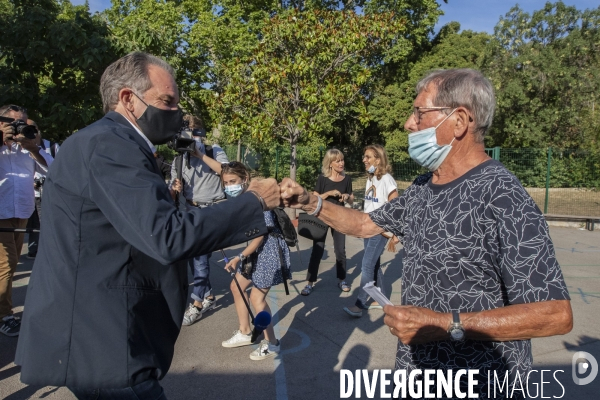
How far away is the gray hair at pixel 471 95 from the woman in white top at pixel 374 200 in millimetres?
3494

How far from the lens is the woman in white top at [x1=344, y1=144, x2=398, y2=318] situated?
5.42 metres

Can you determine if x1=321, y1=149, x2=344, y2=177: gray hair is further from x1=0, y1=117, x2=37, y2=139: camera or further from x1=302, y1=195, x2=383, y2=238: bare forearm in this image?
x1=302, y1=195, x2=383, y2=238: bare forearm

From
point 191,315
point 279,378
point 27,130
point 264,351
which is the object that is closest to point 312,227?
point 191,315

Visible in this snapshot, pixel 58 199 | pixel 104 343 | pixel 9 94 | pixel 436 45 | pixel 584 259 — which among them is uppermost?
pixel 436 45

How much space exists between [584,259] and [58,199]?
31.3 ft

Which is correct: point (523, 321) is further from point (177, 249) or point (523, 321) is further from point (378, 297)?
point (177, 249)

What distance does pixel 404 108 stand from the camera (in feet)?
81.1

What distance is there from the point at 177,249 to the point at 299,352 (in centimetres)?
324

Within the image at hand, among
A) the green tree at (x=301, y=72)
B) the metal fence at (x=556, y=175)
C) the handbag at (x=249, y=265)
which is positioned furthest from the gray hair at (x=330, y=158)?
the metal fence at (x=556, y=175)

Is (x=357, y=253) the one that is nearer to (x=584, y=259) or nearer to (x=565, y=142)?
(x=584, y=259)

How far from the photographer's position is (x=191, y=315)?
201 inches

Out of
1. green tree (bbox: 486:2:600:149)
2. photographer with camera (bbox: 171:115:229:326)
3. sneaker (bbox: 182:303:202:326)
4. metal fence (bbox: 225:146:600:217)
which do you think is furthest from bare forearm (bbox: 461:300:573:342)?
green tree (bbox: 486:2:600:149)

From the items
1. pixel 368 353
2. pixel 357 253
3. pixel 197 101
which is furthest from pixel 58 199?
pixel 197 101

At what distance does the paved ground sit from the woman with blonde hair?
20cm
